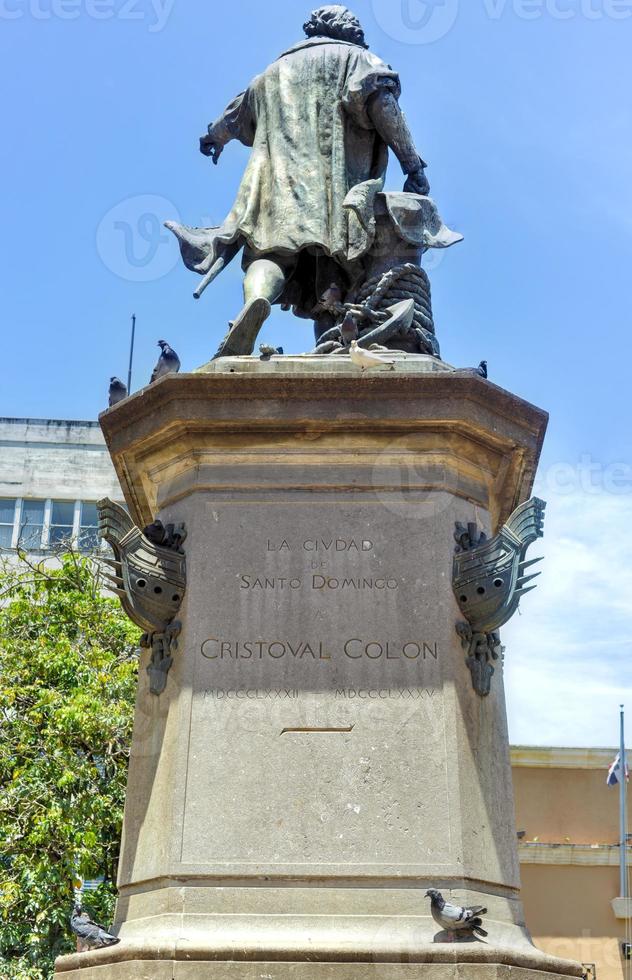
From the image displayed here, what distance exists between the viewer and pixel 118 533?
8523 millimetres

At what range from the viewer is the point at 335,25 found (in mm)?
10492

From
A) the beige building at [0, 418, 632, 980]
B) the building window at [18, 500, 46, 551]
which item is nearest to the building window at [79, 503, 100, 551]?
the building window at [18, 500, 46, 551]

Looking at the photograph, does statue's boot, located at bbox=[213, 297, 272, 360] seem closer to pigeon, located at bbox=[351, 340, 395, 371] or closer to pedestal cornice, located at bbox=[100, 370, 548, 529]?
pedestal cornice, located at bbox=[100, 370, 548, 529]

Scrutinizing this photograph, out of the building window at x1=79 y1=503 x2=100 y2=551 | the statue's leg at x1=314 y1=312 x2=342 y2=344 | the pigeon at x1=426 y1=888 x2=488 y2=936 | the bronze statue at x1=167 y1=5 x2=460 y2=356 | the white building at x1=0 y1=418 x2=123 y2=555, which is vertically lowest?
the pigeon at x1=426 y1=888 x2=488 y2=936

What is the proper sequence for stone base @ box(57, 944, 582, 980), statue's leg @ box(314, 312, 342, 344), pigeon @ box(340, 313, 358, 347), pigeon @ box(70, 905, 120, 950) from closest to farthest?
1. stone base @ box(57, 944, 582, 980)
2. pigeon @ box(70, 905, 120, 950)
3. pigeon @ box(340, 313, 358, 347)
4. statue's leg @ box(314, 312, 342, 344)

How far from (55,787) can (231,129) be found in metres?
12.0

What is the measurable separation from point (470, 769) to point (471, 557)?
124 centimetres

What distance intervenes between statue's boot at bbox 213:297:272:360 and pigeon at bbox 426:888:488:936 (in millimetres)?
3684

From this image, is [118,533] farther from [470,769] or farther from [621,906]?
[621,906]

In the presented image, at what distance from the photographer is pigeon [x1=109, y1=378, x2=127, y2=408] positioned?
9.23 meters

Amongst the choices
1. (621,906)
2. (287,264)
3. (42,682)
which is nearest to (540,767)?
(621,906)

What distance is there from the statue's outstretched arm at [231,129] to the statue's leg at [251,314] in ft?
4.80

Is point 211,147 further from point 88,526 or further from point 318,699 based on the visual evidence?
point 88,526

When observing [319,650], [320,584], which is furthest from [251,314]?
[319,650]
